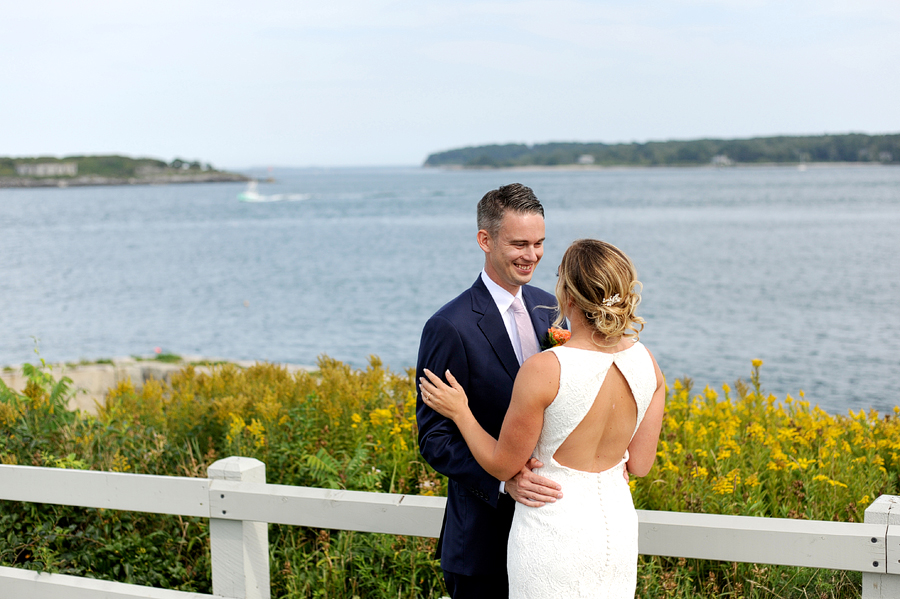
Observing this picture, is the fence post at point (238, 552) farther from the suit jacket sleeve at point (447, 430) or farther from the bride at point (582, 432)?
the bride at point (582, 432)

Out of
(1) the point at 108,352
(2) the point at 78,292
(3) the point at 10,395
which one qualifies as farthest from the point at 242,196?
(3) the point at 10,395

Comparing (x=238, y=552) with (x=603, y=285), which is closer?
(x=603, y=285)

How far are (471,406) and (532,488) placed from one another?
451 millimetres

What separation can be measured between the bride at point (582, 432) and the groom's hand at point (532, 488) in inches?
1.2

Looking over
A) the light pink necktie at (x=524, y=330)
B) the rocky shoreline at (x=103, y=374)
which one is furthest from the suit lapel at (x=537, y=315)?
the rocky shoreline at (x=103, y=374)

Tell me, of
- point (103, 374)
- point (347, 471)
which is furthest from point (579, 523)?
point (103, 374)

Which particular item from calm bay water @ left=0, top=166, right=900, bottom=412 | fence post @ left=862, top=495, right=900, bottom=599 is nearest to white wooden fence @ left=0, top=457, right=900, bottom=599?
fence post @ left=862, top=495, right=900, bottom=599

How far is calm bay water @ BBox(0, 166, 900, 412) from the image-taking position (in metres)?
25.8

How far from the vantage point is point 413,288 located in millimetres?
42281

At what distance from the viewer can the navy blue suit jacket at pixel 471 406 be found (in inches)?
105

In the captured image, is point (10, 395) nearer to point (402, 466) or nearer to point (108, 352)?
point (402, 466)

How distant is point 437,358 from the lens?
106 inches

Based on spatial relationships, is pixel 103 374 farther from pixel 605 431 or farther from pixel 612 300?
pixel 612 300

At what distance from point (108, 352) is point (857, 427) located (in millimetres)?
26916
